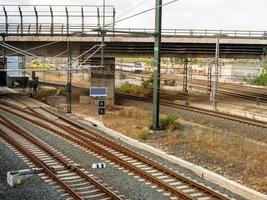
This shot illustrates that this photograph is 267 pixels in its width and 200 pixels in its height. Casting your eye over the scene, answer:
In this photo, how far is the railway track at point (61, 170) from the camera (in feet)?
45.7

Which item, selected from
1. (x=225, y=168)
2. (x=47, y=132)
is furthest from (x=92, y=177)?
(x=47, y=132)

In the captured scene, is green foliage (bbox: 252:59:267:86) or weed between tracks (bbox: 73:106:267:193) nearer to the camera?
weed between tracks (bbox: 73:106:267:193)

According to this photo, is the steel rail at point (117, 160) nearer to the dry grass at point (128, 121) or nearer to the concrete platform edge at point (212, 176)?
the concrete platform edge at point (212, 176)

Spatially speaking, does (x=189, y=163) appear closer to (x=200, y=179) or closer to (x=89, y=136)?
(x=200, y=179)

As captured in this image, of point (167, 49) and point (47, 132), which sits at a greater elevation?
point (167, 49)

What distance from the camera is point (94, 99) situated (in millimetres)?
39125

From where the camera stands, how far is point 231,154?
742 inches

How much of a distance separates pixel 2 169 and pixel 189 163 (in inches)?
275

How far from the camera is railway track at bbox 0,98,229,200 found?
14.0 metres

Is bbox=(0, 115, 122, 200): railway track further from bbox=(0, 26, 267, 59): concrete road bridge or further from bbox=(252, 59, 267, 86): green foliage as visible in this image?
bbox=(252, 59, 267, 86): green foliage

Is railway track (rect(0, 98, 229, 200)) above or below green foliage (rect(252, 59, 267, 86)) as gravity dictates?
below

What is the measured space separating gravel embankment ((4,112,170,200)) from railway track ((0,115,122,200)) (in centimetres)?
44

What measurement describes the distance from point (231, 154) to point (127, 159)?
427 centimetres

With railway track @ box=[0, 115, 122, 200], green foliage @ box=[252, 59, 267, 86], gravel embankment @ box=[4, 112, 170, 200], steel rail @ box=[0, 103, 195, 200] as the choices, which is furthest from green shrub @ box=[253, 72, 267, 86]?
railway track @ box=[0, 115, 122, 200]
